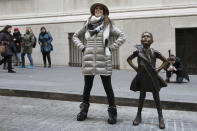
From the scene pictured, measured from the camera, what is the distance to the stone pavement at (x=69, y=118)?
4.88 metres

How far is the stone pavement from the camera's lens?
4879mm

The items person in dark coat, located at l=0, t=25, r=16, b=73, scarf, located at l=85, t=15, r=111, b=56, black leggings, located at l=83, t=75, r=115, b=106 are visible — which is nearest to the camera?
scarf, located at l=85, t=15, r=111, b=56

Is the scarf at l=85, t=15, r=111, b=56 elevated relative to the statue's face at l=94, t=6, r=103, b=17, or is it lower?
lower

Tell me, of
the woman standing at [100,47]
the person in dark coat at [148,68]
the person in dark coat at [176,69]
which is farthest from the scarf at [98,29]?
the person in dark coat at [176,69]

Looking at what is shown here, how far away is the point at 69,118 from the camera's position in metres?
5.49

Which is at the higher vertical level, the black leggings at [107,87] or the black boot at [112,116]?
the black leggings at [107,87]

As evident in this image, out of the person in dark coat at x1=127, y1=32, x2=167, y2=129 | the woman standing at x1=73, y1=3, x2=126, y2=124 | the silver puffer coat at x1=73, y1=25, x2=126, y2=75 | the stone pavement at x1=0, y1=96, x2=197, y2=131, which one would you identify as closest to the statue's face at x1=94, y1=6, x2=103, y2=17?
→ the woman standing at x1=73, y1=3, x2=126, y2=124

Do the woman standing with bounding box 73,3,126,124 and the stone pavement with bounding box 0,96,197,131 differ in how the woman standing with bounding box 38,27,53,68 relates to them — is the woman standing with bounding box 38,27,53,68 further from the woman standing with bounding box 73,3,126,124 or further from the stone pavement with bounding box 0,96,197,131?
the woman standing with bounding box 73,3,126,124

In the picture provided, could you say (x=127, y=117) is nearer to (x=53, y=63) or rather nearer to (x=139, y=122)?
(x=139, y=122)

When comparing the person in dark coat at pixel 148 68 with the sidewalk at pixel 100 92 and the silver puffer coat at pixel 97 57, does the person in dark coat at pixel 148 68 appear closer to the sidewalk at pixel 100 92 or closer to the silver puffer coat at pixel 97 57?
the silver puffer coat at pixel 97 57

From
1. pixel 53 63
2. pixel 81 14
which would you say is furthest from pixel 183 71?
pixel 53 63

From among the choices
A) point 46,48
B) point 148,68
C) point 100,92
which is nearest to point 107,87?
point 148,68

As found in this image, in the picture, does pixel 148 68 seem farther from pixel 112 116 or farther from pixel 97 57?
pixel 112 116

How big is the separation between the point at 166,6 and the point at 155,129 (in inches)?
327
